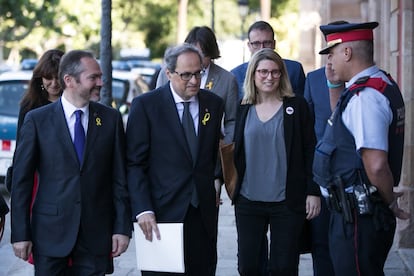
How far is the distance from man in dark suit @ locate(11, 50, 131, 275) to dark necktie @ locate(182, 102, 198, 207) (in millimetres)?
473

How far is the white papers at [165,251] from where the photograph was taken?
18.2 feet

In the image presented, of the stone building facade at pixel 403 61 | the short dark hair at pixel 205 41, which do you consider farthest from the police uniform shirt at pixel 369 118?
the stone building facade at pixel 403 61

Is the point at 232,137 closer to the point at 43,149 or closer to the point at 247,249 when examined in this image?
the point at 247,249

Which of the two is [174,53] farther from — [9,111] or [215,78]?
[9,111]

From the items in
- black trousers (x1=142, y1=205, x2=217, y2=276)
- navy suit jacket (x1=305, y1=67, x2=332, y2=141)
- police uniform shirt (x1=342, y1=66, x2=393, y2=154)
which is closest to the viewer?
police uniform shirt (x1=342, y1=66, x2=393, y2=154)

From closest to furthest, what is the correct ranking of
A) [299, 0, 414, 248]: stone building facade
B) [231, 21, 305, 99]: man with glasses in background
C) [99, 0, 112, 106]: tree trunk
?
1. [231, 21, 305, 99]: man with glasses in background
2. [299, 0, 414, 248]: stone building facade
3. [99, 0, 112, 106]: tree trunk

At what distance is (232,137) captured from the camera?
22.8 feet

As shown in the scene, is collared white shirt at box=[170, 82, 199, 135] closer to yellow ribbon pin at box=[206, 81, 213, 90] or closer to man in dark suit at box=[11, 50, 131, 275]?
man in dark suit at box=[11, 50, 131, 275]

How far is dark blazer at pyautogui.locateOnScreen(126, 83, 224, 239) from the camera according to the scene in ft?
19.0

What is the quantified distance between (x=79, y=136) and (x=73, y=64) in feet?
1.40

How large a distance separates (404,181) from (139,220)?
4456mm

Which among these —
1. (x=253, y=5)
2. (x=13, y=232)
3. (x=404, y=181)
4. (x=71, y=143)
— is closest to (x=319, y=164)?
(x=71, y=143)

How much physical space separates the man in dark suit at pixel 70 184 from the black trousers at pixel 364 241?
128cm

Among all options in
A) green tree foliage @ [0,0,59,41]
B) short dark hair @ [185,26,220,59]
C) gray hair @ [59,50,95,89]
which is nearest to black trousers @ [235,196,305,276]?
short dark hair @ [185,26,220,59]
